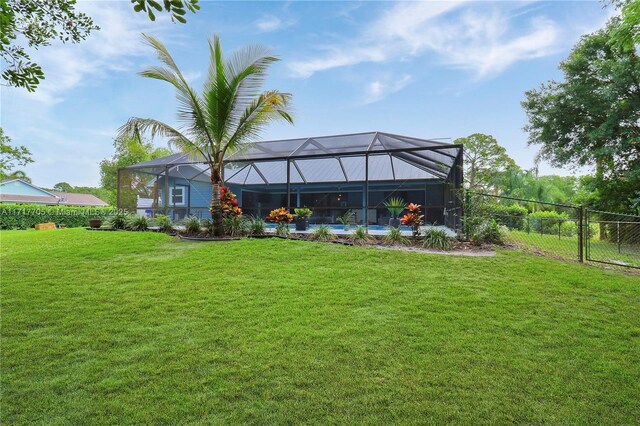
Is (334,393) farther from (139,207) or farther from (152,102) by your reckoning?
(139,207)

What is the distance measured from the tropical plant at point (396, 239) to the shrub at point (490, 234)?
5.38 ft

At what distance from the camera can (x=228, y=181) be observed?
16.0m

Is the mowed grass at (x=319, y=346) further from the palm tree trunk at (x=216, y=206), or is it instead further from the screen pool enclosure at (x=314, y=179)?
the screen pool enclosure at (x=314, y=179)

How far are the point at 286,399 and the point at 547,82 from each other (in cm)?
1606

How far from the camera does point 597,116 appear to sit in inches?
482

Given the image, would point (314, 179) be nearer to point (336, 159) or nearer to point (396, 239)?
point (336, 159)

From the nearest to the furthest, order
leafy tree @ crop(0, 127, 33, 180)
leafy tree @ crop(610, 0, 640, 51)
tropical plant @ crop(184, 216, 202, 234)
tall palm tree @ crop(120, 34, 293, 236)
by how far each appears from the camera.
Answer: leafy tree @ crop(610, 0, 640, 51)
tall palm tree @ crop(120, 34, 293, 236)
tropical plant @ crop(184, 216, 202, 234)
leafy tree @ crop(0, 127, 33, 180)

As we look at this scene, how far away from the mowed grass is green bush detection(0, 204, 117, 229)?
43.3 feet

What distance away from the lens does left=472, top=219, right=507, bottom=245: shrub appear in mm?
7936

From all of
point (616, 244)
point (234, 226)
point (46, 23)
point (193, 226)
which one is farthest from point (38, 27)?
point (616, 244)

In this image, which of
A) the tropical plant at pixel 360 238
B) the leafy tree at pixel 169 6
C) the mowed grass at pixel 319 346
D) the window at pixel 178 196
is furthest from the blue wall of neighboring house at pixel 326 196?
the leafy tree at pixel 169 6

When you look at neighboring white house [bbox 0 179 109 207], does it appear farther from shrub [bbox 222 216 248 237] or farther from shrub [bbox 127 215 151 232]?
shrub [bbox 222 216 248 237]

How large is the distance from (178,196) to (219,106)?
8.11m

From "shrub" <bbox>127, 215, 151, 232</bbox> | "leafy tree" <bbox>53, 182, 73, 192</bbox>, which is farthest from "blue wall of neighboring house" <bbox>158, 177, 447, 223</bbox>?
"leafy tree" <bbox>53, 182, 73, 192</bbox>
